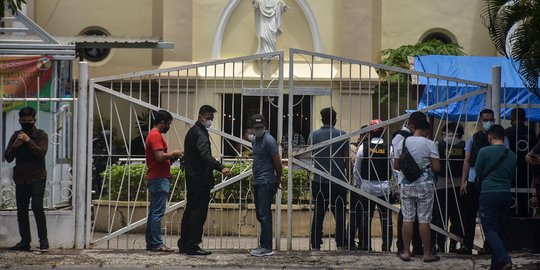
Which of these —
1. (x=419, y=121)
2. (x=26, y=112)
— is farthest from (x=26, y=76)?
(x=419, y=121)

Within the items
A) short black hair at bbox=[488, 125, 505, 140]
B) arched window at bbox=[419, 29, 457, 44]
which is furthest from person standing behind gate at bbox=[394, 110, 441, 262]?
arched window at bbox=[419, 29, 457, 44]

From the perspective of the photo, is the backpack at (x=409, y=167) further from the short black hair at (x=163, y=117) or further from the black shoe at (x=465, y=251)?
the short black hair at (x=163, y=117)

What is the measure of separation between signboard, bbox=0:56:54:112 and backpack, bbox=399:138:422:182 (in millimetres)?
4740

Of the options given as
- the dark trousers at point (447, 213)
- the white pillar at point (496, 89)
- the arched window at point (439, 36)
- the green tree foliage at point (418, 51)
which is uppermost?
the arched window at point (439, 36)

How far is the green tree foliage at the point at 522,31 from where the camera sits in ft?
39.3

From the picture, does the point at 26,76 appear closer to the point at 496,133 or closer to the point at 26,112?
the point at 26,112

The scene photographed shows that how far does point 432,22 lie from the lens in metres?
22.3

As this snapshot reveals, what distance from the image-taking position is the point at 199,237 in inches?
474

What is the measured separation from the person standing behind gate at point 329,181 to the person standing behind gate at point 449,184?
1.15 metres

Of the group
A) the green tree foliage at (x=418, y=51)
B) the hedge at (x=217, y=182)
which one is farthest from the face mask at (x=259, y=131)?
the green tree foliage at (x=418, y=51)

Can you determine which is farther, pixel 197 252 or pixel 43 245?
pixel 43 245

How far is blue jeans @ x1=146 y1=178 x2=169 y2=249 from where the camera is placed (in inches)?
478

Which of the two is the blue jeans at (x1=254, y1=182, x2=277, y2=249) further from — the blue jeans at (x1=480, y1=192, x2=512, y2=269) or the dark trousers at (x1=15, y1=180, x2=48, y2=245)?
the dark trousers at (x1=15, y1=180, x2=48, y2=245)

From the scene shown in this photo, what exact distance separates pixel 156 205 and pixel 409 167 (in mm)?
3041
